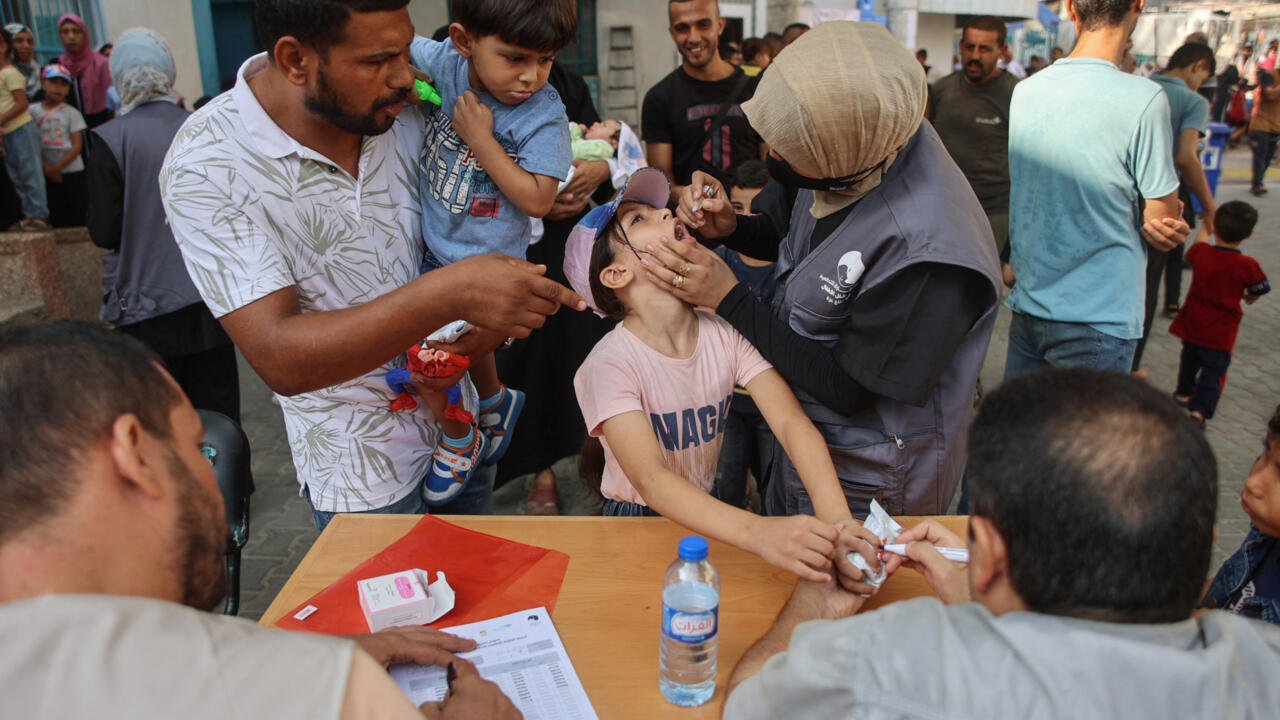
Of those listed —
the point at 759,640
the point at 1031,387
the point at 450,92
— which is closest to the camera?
the point at 1031,387

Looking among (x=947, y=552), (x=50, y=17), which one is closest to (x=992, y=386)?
(x=947, y=552)

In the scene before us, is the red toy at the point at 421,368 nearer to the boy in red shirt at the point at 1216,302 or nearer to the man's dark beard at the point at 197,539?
the man's dark beard at the point at 197,539

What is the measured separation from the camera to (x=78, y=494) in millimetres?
930

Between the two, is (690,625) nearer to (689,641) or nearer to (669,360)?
(689,641)

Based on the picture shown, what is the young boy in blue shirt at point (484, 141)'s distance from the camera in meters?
2.15

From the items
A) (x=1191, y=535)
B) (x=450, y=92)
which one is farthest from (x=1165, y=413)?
(x=450, y=92)

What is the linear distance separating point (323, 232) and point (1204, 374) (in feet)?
16.9

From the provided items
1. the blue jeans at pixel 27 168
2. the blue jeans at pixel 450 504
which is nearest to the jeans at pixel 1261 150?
the blue jeans at pixel 450 504

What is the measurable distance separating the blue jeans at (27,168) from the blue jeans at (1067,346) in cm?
750

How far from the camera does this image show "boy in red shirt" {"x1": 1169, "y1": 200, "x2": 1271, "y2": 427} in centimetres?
470

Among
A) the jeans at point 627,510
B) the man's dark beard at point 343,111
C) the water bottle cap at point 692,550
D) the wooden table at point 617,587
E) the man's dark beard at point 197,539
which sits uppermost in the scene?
the man's dark beard at point 343,111

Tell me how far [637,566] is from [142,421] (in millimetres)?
1125

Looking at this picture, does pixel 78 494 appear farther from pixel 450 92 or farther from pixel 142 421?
pixel 450 92

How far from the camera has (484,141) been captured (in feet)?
7.16
